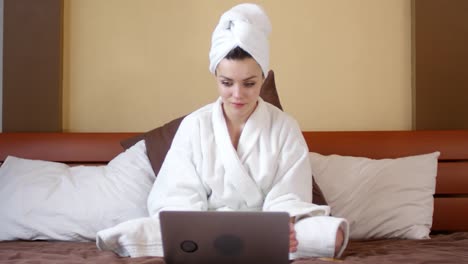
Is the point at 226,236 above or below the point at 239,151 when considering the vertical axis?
below

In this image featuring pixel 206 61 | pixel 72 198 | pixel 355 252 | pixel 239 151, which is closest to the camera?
pixel 355 252

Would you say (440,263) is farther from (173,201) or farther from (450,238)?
(173,201)

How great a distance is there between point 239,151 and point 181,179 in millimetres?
217

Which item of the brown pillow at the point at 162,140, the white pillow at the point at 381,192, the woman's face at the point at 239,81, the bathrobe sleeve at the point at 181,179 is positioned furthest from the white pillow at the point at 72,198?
the white pillow at the point at 381,192

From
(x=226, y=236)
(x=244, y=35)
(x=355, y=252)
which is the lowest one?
(x=355, y=252)

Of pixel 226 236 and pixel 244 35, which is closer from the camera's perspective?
pixel 226 236

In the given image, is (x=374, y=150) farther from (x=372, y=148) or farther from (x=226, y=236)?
(x=226, y=236)

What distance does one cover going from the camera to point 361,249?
1.71m

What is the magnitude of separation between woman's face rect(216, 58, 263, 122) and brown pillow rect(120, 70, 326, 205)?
372 mm

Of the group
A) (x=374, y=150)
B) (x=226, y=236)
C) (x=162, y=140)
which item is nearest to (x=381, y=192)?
(x=374, y=150)

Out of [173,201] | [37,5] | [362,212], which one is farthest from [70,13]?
[362,212]

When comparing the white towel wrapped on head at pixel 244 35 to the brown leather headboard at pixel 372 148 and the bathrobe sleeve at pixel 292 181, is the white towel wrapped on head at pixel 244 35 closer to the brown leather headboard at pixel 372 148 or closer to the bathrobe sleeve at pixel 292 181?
the bathrobe sleeve at pixel 292 181

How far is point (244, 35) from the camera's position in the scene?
1.69 metres

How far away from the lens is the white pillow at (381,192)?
1.95 metres
